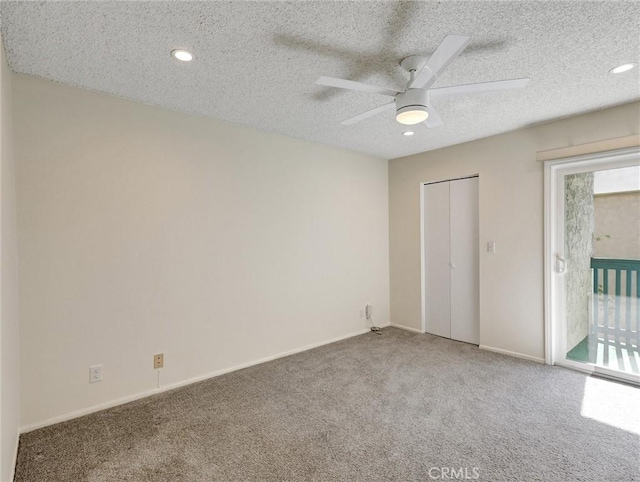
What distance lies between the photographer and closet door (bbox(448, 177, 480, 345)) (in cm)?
391

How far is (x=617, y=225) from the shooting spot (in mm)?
2984

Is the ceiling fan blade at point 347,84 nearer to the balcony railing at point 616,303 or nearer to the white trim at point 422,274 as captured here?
the white trim at point 422,274

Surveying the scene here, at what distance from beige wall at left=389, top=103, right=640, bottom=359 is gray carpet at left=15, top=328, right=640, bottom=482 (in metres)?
0.59

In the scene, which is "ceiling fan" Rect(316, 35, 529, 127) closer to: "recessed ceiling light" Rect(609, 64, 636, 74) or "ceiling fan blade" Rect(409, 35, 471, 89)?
"ceiling fan blade" Rect(409, 35, 471, 89)

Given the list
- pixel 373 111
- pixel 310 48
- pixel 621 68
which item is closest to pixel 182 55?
pixel 310 48

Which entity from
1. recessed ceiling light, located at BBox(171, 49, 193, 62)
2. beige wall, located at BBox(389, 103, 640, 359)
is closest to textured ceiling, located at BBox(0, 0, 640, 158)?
recessed ceiling light, located at BBox(171, 49, 193, 62)

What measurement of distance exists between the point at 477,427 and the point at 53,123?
11.7 feet

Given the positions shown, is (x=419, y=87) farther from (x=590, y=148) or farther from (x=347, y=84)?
(x=590, y=148)

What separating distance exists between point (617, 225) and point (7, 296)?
4563 millimetres

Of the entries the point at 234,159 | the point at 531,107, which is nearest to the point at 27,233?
the point at 234,159

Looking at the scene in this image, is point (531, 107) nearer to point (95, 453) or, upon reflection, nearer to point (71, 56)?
point (71, 56)

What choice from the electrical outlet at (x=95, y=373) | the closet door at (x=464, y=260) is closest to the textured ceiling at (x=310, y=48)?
the closet door at (x=464, y=260)

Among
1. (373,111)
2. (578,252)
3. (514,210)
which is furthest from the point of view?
(514,210)

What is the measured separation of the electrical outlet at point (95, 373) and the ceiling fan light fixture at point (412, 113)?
2776 millimetres
